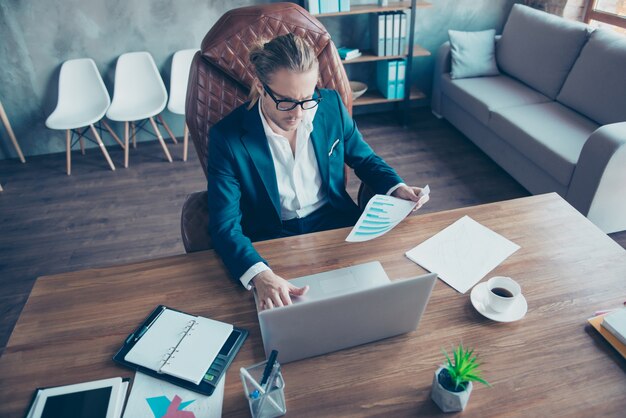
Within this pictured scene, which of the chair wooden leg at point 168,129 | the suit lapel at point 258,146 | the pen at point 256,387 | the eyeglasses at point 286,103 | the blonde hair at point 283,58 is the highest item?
the blonde hair at point 283,58

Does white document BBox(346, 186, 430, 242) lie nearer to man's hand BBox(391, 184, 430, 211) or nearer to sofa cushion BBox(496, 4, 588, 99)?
man's hand BBox(391, 184, 430, 211)

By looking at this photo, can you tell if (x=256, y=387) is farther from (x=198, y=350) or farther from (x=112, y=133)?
(x=112, y=133)

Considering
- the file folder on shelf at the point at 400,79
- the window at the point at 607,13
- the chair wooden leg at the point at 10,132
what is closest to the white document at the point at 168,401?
the file folder on shelf at the point at 400,79

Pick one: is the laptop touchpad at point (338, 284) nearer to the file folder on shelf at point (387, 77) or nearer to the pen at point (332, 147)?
the pen at point (332, 147)

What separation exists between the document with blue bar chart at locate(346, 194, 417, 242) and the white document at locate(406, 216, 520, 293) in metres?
0.11

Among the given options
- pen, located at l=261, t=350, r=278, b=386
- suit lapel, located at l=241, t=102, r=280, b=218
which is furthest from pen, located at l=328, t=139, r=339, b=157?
pen, located at l=261, t=350, r=278, b=386

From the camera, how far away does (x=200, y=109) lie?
1.49 m

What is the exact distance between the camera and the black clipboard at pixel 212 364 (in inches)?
35.2

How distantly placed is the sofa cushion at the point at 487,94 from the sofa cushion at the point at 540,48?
8 centimetres

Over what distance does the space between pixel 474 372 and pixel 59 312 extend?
99 cm

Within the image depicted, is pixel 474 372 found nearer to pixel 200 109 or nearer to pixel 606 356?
pixel 606 356

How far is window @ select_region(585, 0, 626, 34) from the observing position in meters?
3.12

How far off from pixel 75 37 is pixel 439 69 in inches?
112

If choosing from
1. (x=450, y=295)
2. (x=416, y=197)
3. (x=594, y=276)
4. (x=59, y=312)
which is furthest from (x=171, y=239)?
(x=594, y=276)
